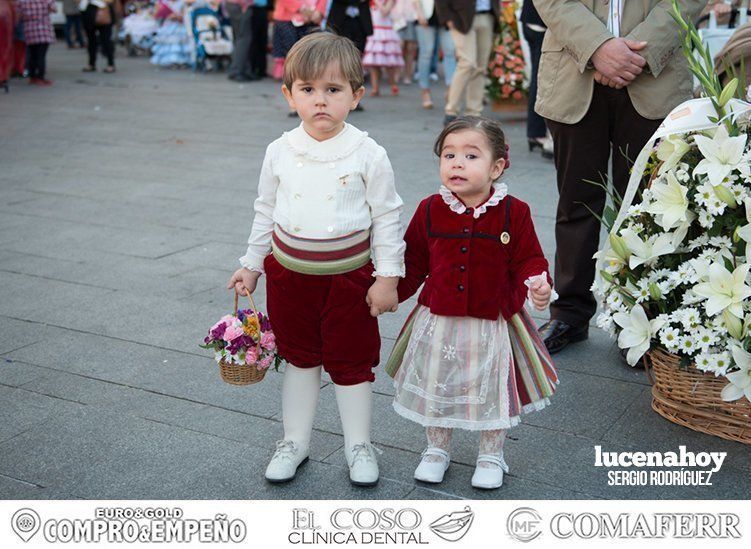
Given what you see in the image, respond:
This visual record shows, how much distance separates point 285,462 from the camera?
3.09m

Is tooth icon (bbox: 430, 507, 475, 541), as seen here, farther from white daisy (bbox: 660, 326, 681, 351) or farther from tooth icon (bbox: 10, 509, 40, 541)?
tooth icon (bbox: 10, 509, 40, 541)

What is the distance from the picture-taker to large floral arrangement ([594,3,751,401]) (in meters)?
3.12

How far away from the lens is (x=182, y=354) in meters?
4.20

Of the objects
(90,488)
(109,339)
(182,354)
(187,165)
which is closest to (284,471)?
(90,488)

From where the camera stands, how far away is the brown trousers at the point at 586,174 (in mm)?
4051

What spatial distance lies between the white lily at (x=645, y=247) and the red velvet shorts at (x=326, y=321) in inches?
36.3

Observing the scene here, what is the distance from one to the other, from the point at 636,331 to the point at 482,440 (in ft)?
2.27

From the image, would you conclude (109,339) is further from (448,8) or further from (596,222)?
(448,8)

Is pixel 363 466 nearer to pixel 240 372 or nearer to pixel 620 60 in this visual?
pixel 240 372

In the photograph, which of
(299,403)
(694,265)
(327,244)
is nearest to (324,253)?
(327,244)

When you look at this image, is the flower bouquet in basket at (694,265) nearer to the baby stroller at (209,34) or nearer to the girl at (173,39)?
the baby stroller at (209,34)

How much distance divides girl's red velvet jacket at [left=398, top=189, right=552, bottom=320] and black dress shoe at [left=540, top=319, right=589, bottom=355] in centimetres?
123

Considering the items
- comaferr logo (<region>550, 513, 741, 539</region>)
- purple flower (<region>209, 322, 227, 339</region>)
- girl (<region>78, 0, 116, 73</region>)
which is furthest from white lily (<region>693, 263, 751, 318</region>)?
girl (<region>78, 0, 116, 73</region>)

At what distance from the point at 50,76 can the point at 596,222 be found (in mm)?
13276
